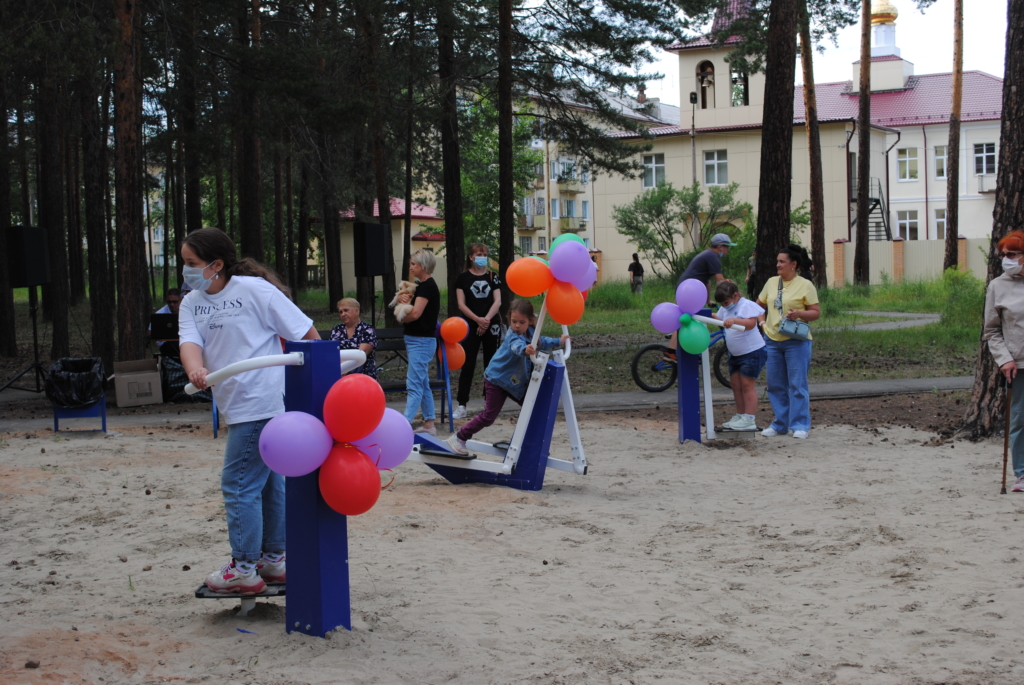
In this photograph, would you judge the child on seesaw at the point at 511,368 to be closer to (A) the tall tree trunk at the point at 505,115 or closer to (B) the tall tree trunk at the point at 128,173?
(B) the tall tree trunk at the point at 128,173

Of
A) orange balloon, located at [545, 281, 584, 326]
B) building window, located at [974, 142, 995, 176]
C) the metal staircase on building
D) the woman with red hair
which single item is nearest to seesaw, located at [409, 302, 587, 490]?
orange balloon, located at [545, 281, 584, 326]

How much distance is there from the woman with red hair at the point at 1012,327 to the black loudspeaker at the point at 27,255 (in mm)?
12238

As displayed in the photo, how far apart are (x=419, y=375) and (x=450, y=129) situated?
9.27 metres

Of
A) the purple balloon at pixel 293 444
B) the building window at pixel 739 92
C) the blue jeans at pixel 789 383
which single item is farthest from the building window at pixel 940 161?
the purple balloon at pixel 293 444

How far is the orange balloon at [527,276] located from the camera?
6.65 metres

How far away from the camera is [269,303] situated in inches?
165

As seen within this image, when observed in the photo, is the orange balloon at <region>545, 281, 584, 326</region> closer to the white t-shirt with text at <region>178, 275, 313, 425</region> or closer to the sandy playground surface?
the sandy playground surface

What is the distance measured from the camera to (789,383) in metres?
9.19

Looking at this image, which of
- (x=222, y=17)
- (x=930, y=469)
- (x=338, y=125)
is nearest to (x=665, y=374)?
(x=930, y=469)

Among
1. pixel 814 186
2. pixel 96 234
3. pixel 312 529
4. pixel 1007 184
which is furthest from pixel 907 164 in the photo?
pixel 312 529

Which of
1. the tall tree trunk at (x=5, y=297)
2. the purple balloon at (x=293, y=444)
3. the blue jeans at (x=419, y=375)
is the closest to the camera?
the purple balloon at (x=293, y=444)

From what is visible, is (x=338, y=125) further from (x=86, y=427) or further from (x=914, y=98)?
(x=914, y=98)

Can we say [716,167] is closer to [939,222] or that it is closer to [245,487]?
[939,222]

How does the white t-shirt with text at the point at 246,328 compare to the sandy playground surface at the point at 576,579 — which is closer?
the sandy playground surface at the point at 576,579
